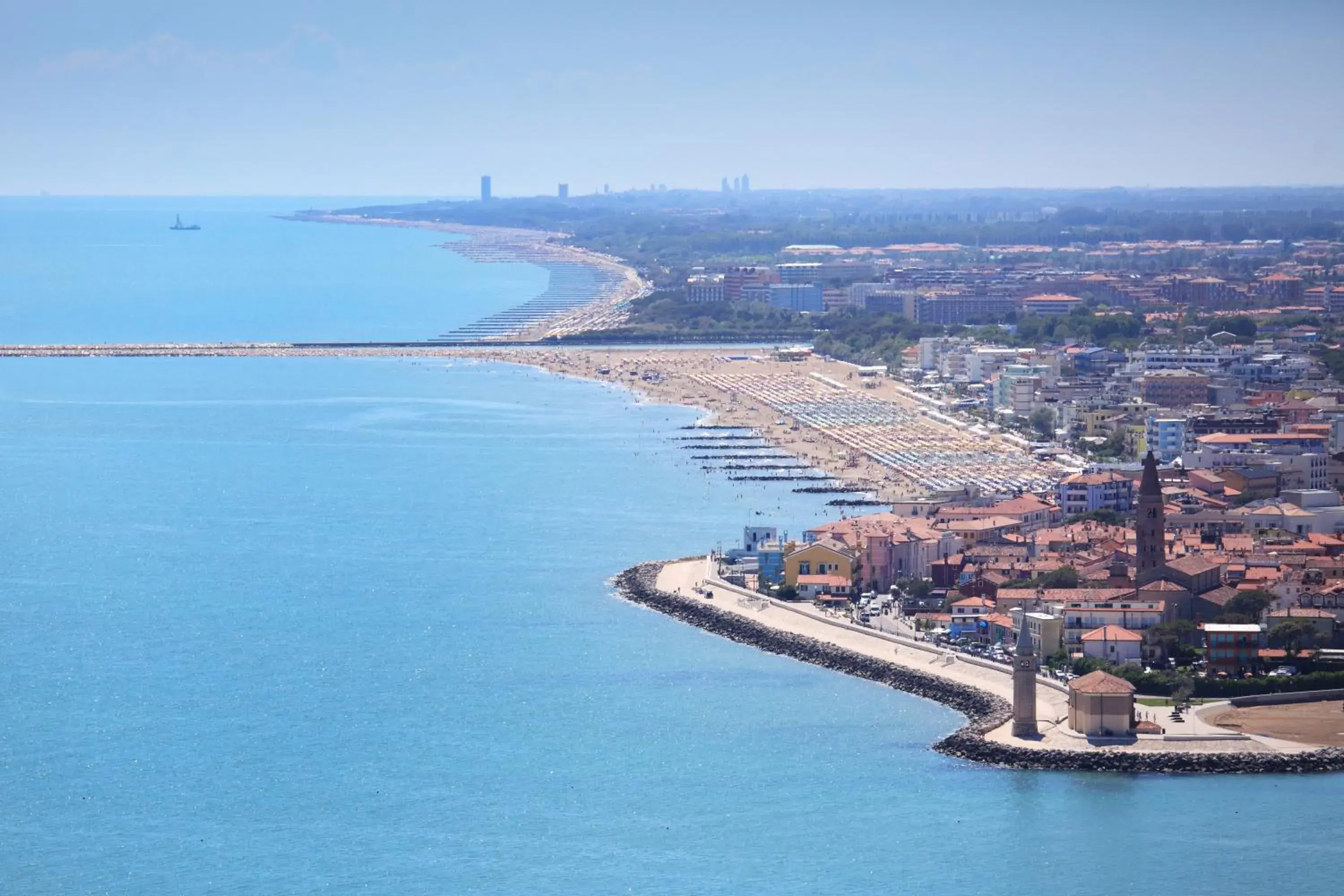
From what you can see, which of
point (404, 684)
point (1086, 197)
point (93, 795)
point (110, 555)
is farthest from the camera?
point (1086, 197)

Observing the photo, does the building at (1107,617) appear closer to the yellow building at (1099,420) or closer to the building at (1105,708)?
the building at (1105,708)

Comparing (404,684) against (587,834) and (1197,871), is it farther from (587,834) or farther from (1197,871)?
(1197,871)

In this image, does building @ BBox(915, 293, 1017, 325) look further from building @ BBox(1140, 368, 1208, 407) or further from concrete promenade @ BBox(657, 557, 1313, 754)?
concrete promenade @ BBox(657, 557, 1313, 754)

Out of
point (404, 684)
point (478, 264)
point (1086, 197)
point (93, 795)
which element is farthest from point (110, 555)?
point (1086, 197)

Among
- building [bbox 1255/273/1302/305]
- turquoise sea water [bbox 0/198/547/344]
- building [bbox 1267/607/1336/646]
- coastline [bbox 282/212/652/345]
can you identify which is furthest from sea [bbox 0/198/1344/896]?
building [bbox 1255/273/1302/305]

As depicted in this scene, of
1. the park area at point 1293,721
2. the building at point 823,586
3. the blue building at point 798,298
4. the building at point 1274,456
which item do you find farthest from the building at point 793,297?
the park area at point 1293,721

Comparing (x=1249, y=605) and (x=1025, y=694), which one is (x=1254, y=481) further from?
(x=1025, y=694)
